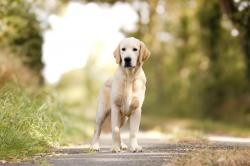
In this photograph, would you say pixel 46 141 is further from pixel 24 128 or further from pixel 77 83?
pixel 77 83

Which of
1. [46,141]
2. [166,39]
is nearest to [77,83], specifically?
[166,39]

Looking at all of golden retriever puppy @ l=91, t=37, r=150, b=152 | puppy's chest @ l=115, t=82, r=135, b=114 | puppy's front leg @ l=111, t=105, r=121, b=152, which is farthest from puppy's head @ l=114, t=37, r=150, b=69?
puppy's front leg @ l=111, t=105, r=121, b=152

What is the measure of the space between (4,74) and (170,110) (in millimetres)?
26566

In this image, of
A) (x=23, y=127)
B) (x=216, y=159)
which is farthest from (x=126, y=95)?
(x=216, y=159)

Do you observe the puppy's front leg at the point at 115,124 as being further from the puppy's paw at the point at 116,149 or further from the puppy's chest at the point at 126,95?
the puppy's chest at the point at 126,95

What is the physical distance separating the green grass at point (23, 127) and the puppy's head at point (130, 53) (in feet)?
7.10

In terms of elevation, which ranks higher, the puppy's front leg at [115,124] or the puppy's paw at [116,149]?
the puppy's front leg at [115,124]

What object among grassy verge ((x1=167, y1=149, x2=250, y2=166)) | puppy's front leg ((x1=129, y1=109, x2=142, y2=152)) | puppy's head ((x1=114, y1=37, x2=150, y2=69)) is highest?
puppy's head ((x1=114, y1=37, x2=150, y2=69))

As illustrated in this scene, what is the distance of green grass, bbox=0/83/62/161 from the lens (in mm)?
12211

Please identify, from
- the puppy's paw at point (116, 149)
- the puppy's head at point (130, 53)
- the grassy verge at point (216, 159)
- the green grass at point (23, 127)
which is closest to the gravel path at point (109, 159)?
the puppy's paw at point (116, 149)

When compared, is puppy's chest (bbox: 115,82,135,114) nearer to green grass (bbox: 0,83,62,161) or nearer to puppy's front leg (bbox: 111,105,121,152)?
puppy's front leg (bbox: 111,105,121,152)

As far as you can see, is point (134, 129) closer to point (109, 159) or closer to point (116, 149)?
point (116, 149)

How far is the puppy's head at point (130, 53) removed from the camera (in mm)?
12109

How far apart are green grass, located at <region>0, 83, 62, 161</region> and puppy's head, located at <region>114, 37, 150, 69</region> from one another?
2.16m
